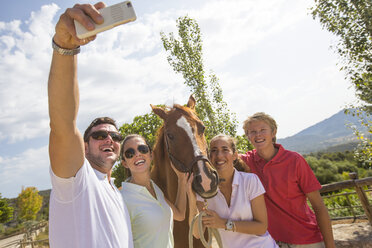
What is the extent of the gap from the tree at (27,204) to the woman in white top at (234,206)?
40.7m

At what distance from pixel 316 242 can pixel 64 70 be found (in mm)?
2865

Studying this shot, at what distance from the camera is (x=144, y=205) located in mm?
1977

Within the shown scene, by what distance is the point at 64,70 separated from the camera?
42.8 inches

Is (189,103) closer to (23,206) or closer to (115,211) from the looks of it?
(115,211)

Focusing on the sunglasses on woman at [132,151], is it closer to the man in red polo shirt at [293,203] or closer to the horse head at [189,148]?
the horse head at [189,148]

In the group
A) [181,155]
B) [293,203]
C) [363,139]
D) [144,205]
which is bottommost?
[293,203]

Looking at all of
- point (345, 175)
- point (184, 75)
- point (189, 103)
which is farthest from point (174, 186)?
point (345, 175)

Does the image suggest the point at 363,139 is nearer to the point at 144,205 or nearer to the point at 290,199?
the point at 290,199

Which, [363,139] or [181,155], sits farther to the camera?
[363,139]

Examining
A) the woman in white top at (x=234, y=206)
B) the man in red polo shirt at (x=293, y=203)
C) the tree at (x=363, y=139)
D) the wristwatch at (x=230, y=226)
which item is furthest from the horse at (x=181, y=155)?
the tree at (x=363, y=139)

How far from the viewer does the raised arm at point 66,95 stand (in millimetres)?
999

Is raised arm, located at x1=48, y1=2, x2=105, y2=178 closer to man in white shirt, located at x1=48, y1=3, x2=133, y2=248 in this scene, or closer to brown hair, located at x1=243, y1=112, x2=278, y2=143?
man in white shirt, located at x1=48, y1=3, x2=133, y2=248

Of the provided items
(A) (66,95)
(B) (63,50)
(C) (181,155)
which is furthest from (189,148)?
(B) (63,50)

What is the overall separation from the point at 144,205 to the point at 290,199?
5.35 ft
